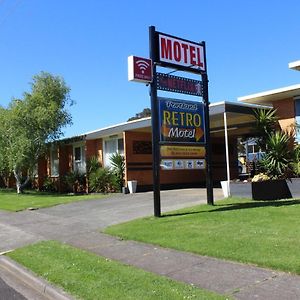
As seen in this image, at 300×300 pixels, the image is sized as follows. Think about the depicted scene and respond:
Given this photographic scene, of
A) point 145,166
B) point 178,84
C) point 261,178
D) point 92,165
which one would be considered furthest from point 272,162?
point 92,165

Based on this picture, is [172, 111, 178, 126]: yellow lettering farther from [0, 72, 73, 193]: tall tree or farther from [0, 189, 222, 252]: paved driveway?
[0, 72, 73, 193]: tall tree

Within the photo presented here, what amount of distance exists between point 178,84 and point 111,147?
12729 mm

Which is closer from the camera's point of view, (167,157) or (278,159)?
(167,157)

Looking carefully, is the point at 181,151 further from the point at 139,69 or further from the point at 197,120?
the point at 139,69

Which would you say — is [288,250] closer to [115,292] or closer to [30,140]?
[115,292]

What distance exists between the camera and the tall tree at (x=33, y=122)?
2662cm

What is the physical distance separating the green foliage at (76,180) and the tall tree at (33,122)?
2.21 m

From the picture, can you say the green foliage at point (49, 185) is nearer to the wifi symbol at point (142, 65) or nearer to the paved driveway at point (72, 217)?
the paved driveway at point (72, 217)

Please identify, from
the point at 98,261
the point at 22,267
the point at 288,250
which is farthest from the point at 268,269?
the point at 22,267

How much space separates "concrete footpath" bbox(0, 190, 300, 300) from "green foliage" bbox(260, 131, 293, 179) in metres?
2.89

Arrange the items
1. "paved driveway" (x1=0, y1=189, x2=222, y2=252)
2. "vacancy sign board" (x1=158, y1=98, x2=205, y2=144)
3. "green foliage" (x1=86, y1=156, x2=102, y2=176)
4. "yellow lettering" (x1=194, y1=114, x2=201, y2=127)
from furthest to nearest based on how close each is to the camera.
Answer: "green foliage" (x1=86, y1=156, x2=102, y2=176), "yellow lettering" (x1=194, y1=114, x2=201, y2=127), "vacancy sign board" (x1=158, y1=98, x2=205, y2=144), "paved driveway" (x1=0, y1=189, x2=222, y2=252)

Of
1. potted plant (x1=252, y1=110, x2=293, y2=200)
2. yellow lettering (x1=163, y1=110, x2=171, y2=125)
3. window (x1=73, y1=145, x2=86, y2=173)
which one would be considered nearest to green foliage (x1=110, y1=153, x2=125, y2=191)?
window (x1=73, y1=145, x2=86, y2=173)

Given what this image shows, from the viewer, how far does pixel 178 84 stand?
47.1 feet

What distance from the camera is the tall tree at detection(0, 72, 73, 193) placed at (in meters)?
26.6
